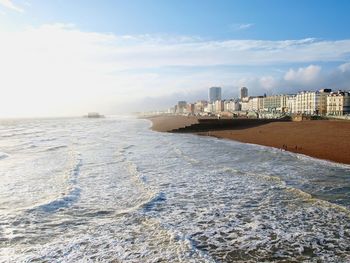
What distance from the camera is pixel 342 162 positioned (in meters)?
20.4

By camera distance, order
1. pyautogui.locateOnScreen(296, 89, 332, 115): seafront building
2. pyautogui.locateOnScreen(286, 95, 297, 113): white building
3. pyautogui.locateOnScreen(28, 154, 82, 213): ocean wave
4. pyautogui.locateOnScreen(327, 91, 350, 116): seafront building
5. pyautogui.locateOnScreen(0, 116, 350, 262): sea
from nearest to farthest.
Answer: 1. pyautogui.locateOnScreen(0, 116, 350, 262): sea
2. pyautogui.locateOnScreen(28, 154, 82, 213): ocean wave
3. pyautogui.locateOnScreen(327, 91, 350, 116): seafront building
4. pyautogui.locateOnScreen(296, 89, 332, 115): seafront building
5. pyautogui.locateOnScreen(286, 95, 297, 113): white building

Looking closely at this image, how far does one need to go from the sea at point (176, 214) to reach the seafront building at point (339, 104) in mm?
132417

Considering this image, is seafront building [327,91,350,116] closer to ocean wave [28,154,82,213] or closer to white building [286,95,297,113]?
white building [286,95,297,113]

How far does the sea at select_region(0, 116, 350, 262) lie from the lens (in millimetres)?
7590

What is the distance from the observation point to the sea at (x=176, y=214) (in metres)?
7.59

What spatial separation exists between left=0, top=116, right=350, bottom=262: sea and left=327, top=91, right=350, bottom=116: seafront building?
13242 cm

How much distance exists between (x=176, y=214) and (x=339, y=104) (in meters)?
147

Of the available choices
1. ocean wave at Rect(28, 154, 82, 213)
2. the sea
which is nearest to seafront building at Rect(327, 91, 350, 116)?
the sea

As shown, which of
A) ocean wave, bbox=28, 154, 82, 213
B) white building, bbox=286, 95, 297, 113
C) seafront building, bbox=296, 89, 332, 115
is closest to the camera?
ocean wave, bbox=28, 154, 82, 213

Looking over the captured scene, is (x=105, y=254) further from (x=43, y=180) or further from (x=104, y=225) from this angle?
(x=43, y=180)

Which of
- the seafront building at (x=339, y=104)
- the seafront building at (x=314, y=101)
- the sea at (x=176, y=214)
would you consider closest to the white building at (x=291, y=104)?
the seafront building at (x=314, y=101)

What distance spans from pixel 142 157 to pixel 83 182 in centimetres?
847

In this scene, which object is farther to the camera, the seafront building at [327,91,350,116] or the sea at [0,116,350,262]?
the seafront building at [327,91,350,116]

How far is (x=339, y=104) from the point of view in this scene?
14200 centimetres
